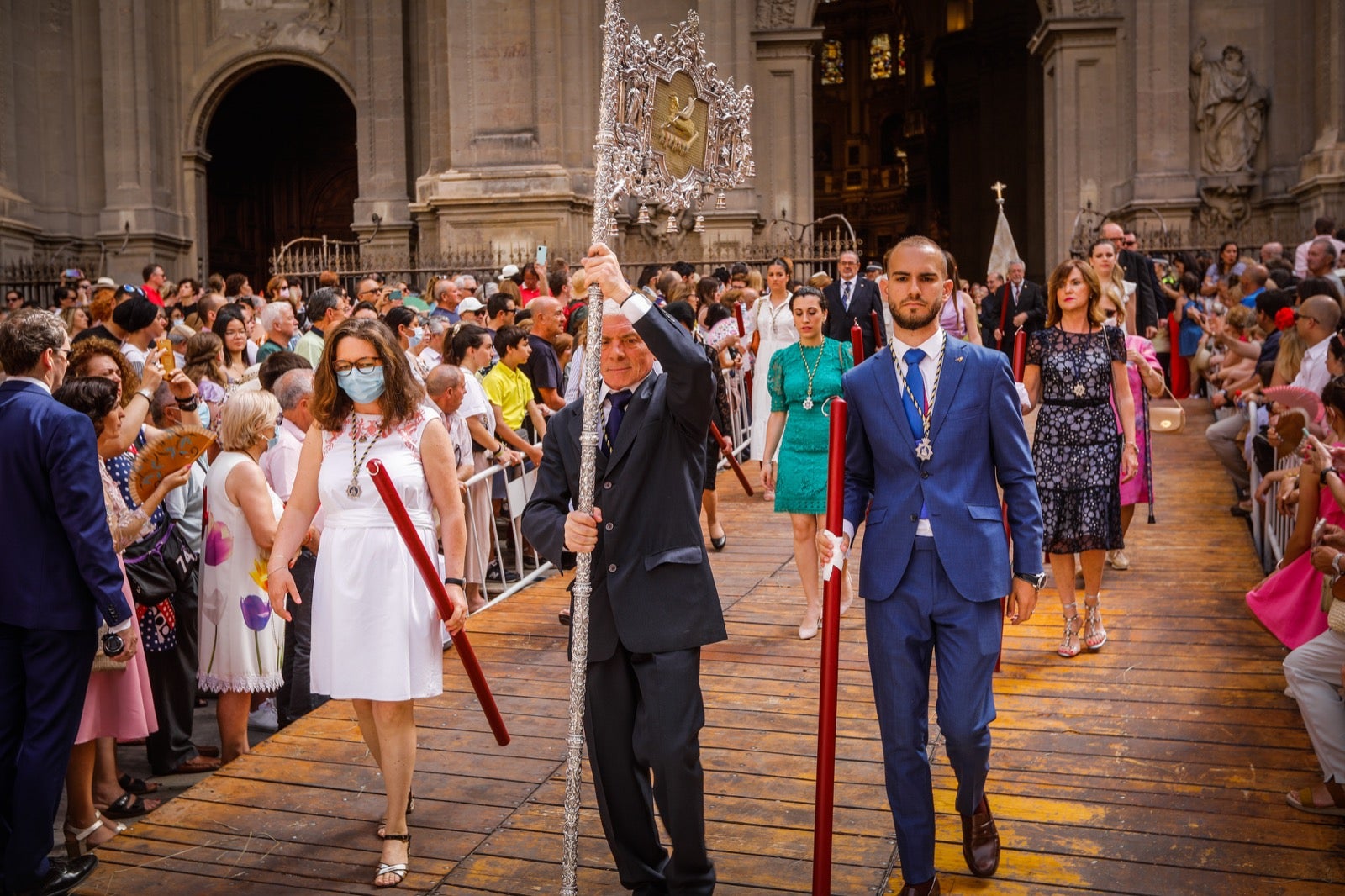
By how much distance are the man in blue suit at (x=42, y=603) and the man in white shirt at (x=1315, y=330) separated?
23.0 feet

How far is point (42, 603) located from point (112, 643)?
58 cm

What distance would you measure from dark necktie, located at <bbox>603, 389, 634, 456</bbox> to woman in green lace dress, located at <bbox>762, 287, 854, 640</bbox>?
3181 mm

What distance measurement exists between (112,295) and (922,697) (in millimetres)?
8533

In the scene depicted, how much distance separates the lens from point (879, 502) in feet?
15.1

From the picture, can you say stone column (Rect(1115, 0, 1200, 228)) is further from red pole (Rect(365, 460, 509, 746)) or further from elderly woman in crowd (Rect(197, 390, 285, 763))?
red pole (Rect(365, 460, 509, 746))

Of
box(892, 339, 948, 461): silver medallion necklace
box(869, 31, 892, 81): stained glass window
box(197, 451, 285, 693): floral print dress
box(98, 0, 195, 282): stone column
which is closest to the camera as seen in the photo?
box(892, 339, 948, 461): silver medallion necklace

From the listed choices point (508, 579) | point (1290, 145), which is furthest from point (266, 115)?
point (508, 579)

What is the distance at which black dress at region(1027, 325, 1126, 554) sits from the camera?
741 cm

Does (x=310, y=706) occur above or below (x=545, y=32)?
below

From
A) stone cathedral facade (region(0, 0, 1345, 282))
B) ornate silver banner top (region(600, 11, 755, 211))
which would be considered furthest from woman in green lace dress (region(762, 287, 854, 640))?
stone cathedral facade (region(0, 0, 1345, 282))

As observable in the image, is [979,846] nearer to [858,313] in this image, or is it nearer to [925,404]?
[925,404]

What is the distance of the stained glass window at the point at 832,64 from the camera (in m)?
48.4

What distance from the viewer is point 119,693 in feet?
19.4

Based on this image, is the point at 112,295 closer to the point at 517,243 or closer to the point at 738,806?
the point at 738,806
